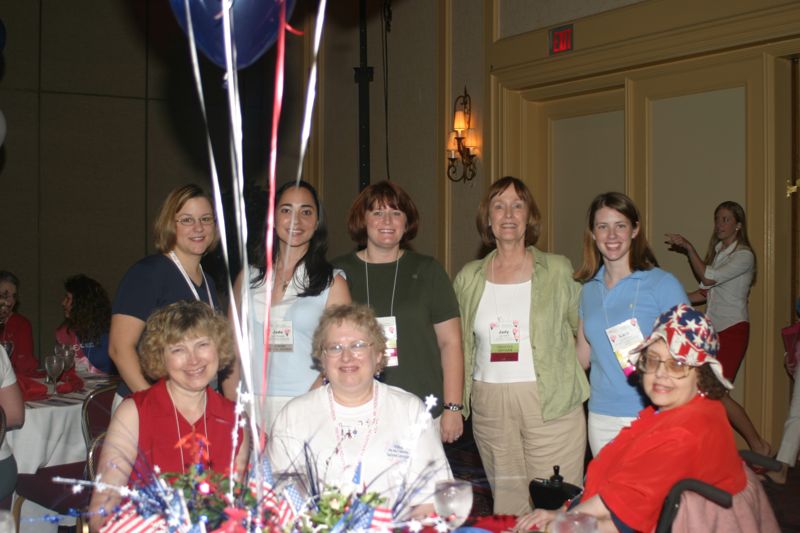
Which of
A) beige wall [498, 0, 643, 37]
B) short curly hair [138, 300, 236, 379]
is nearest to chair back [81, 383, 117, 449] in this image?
short curly hair [138, 300, 236, 379]

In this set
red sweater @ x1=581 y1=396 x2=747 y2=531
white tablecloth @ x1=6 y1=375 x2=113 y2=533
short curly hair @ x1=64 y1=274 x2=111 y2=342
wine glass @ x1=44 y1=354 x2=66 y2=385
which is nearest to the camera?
red sweater @ x1=581 y1=396 x2=747 y2=531

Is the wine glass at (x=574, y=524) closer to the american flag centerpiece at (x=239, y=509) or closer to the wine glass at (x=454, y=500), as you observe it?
the wine glass at (x=454, y=500)

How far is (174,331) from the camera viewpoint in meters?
2.30

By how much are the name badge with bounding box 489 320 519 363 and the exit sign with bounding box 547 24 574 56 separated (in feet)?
10.4

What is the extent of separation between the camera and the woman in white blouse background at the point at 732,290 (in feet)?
15.5

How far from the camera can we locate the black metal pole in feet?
23.0

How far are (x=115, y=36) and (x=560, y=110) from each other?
172 inches

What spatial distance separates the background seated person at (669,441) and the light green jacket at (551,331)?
873 mm

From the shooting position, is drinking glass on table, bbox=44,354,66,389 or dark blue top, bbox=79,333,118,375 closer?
drinking glass on table, bbox=44,354,66,389

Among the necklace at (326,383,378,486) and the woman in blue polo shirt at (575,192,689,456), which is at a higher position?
the woman in blue polo shirt at (575,192,689,456)

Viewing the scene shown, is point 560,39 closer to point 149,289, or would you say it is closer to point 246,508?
point 149,289

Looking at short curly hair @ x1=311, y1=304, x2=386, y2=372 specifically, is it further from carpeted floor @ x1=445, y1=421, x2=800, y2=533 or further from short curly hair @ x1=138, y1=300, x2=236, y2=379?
carpeted floor @ x1=445, y1=421, x2=800, y2=533

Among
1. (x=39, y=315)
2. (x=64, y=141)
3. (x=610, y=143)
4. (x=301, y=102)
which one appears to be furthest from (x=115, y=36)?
(x=610, y=143)

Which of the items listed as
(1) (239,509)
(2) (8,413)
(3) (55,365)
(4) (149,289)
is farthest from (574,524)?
(3) (55,365)
